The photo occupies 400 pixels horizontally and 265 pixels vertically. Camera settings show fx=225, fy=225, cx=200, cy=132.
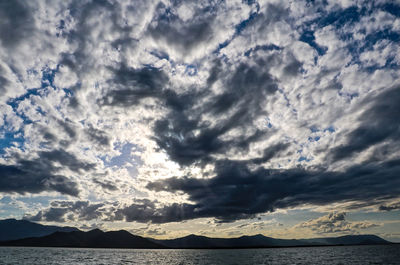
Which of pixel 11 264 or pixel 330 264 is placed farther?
pixel 330 264

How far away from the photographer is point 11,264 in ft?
348

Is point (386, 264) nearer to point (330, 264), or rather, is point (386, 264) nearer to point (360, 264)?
point (360, 264)

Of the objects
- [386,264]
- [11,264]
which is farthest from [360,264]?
[11,264]

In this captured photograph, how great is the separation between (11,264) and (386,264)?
18034cm

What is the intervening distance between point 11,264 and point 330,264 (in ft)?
515

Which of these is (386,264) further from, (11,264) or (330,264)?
(11,264)

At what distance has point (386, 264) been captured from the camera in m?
110

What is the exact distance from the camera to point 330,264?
381 feet

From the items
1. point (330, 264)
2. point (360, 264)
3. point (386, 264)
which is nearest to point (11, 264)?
point (330, 264)

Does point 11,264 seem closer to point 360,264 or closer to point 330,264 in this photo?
point 330,264

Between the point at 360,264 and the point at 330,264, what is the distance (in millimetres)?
13456

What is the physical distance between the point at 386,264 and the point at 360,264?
11.5m

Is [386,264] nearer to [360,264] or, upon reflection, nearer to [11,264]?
[360,264]

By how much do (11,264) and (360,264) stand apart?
169 m
